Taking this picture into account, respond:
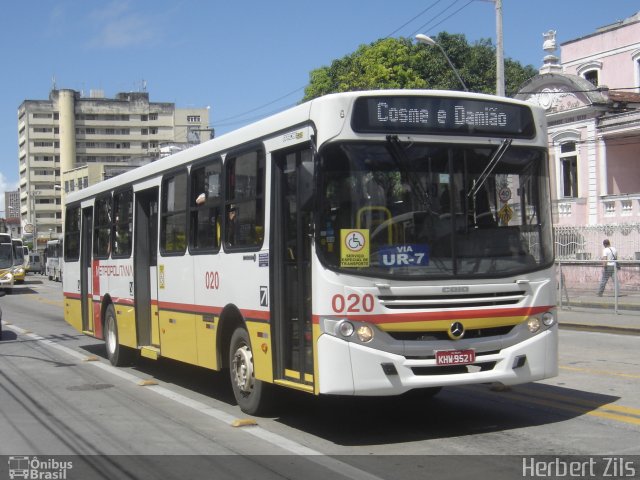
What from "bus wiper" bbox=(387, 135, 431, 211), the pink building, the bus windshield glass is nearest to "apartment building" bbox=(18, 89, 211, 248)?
the bus windshield glass

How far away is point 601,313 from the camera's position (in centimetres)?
2088

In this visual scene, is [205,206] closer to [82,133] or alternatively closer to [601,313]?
[601,313]

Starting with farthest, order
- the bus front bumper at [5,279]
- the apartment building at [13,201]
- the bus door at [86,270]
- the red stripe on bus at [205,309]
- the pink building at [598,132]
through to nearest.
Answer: the apartment building at [13,201]
the bus front bumper at [5,279]
the pink building at [598,132]
the bus door at [86,270]
the red stripe on bus at [205,309]

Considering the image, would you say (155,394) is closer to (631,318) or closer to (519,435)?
(519,435)

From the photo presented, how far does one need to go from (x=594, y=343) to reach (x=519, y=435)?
8.44 meters

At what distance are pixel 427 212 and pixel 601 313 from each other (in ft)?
49.7

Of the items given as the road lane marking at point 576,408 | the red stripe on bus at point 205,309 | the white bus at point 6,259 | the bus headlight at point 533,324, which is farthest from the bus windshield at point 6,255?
Answer: the bus headlight at point 533,324

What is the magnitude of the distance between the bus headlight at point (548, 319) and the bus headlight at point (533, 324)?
0.31 feet

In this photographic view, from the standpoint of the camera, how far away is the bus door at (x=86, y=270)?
1489 centimetres

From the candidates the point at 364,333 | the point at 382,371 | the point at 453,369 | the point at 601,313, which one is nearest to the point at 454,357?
the point at 453,369

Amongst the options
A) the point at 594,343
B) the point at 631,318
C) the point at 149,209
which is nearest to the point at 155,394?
the point at 149,209

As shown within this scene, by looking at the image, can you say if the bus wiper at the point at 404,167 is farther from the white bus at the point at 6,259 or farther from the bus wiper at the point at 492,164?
the white bus at the point at 6,259

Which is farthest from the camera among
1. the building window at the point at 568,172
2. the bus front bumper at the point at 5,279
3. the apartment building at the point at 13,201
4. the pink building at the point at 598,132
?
the apartment building at the point at 13,201

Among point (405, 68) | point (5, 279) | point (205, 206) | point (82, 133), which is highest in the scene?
point (82, 133)
